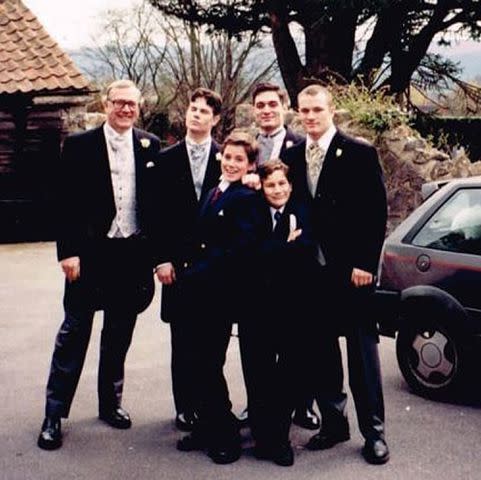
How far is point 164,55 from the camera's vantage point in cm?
2709

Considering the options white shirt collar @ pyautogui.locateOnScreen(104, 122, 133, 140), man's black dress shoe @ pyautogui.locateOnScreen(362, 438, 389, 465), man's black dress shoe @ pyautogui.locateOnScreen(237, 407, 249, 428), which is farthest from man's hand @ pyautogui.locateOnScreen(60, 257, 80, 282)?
man's black dress shoe @ pyautogui.locateOnScreen(362, 438, 389, 465)

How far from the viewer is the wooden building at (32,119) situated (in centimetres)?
1497

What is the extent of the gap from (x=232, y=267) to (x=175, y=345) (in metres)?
0.76

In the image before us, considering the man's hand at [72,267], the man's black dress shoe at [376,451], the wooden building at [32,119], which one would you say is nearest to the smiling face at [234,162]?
the man's hand at [72,267]

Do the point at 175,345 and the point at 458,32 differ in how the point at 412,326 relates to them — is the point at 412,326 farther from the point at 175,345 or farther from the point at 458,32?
the point at 458,32

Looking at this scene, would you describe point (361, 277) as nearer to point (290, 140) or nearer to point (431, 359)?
point (290, 140)

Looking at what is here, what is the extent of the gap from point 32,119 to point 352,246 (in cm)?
1184

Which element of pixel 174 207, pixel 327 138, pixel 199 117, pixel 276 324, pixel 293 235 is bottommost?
pixel 276 324

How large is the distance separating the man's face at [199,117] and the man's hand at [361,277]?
3.90 ft

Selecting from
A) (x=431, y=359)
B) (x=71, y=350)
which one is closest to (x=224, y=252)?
(x=71, y=350)

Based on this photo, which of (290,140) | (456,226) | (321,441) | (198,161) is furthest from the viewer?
(456,226)

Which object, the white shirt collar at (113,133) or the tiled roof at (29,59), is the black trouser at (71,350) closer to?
the white shirt collar at (113,133)

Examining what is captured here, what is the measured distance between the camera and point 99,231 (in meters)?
5.29

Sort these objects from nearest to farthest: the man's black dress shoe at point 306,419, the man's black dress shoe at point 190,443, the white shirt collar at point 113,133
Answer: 1. the man's black dress shoe at point 190,443
2. the white shirt collar at point 113,133
3. the man's black dress shoe at point 306,419
